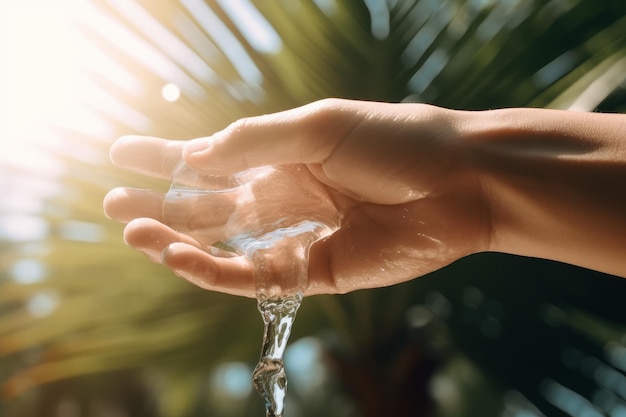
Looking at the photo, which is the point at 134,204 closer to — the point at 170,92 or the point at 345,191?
the point at 345,191

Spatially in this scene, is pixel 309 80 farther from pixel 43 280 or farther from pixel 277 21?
pixel 43 280

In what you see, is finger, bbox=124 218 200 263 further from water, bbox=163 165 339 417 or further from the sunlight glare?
the sunlight glare

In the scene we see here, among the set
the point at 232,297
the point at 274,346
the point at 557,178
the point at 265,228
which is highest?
the point at 557,178

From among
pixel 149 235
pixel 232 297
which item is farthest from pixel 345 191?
pixel 232 297

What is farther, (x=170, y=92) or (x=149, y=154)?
(x=170, y=92)

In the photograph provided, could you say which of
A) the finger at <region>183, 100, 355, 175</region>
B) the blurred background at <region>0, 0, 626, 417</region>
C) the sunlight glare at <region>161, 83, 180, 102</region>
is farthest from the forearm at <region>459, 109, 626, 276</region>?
the sunlight glare at <region>161, 83, 180, 102</region>

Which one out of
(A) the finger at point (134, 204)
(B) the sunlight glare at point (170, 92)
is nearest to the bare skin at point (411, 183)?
(A) the finger at point (134, 204)
